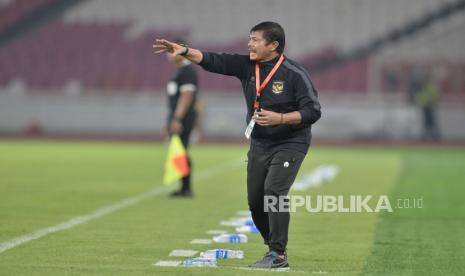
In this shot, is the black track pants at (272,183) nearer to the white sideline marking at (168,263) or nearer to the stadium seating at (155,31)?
the white sideline marking at (168,263)

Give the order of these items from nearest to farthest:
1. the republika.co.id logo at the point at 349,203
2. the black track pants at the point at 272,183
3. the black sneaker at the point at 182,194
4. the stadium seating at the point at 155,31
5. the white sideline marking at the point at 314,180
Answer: the black track pants at the point at 272,183
the republika.co.id logo at the point at 349,203
the black sneaker at the point at 182,194
the white sideline marking at the point at 314,180
the stadium seating at the point at 155,31

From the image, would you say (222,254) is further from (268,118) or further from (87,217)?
(87,217)

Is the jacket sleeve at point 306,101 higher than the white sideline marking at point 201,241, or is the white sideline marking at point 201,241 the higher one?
the jacket sleeve at point 306,101

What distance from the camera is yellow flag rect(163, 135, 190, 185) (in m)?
14.3

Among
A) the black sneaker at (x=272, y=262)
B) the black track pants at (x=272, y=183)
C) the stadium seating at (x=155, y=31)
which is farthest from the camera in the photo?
the stadium seating at (x=155, y=31)

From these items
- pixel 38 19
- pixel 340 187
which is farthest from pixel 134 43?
pixel 340 187

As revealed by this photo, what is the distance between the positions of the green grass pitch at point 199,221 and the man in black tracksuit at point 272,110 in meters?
0.47

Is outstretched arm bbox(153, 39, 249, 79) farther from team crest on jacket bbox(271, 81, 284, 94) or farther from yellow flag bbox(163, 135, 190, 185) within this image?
yellow flag bbox(163, 135, 190, 185)

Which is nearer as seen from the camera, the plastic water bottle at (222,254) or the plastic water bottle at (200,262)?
the plastic water bottle at (200,262)

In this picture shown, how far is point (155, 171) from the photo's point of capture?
19.6 metres

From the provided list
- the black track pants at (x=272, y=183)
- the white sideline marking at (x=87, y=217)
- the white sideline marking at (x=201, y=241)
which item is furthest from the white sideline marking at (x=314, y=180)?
the black track pants at (x=272, y=183)

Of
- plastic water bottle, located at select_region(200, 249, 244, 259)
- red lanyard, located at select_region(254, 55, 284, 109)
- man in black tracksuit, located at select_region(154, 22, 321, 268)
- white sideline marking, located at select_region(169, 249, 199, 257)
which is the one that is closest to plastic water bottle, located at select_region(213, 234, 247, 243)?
white sideline marking, located at select_region(169, 249, 199, 257)

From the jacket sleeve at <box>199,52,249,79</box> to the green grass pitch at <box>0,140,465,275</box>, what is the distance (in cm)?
148

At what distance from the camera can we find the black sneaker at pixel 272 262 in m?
7.54
